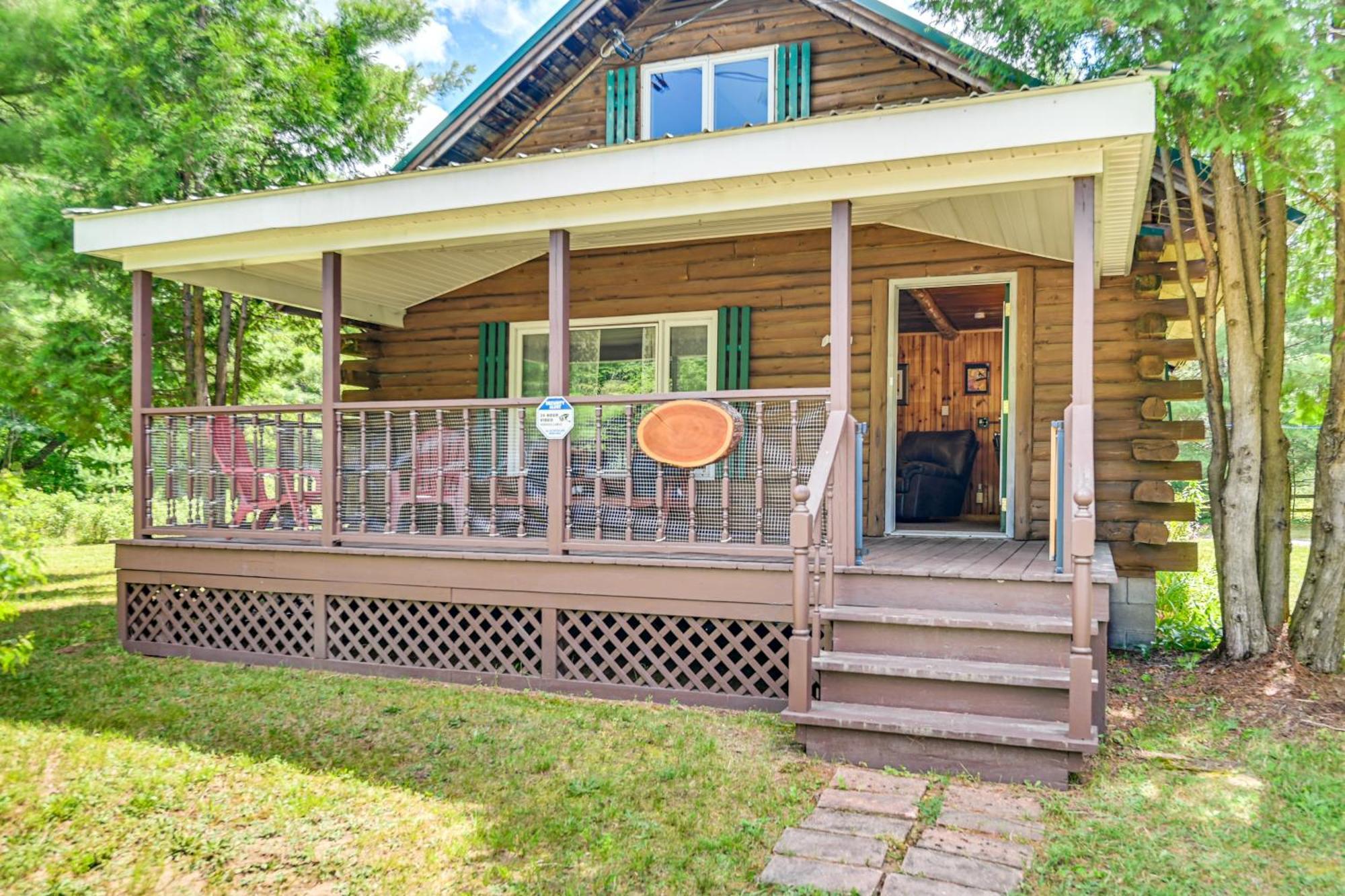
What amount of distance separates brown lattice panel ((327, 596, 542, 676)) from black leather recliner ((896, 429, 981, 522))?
3875mm

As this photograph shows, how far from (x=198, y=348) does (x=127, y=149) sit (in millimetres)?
1834

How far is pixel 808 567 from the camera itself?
171 inches

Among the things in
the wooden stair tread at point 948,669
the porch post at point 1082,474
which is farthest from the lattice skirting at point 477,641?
the porch post at point 1082,474

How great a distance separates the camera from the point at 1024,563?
505 cm

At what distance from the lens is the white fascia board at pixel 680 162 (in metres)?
4.27

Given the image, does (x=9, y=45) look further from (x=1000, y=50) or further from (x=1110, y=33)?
(x=1110, y=33)

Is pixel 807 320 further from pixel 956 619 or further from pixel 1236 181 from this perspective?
pixel 956 619

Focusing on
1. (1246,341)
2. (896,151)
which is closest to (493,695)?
(896,151)

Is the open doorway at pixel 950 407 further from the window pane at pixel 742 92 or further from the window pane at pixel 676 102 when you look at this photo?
the window pane at pixel 676 102

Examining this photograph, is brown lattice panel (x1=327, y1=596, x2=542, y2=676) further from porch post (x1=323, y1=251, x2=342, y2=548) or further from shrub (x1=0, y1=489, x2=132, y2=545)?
shrub (x1=0, y1=489, x2=132, y2=545)

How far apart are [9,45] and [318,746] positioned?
8.41m

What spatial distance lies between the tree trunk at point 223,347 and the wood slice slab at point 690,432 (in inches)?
220

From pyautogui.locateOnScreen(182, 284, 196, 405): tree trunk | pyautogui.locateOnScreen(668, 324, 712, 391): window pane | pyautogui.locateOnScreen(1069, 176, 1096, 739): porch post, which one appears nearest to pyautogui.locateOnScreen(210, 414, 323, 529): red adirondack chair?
pyautogui.locateOnScreen(182, 284, 196, 405): tree trunk

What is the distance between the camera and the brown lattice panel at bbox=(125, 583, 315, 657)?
246 inches
